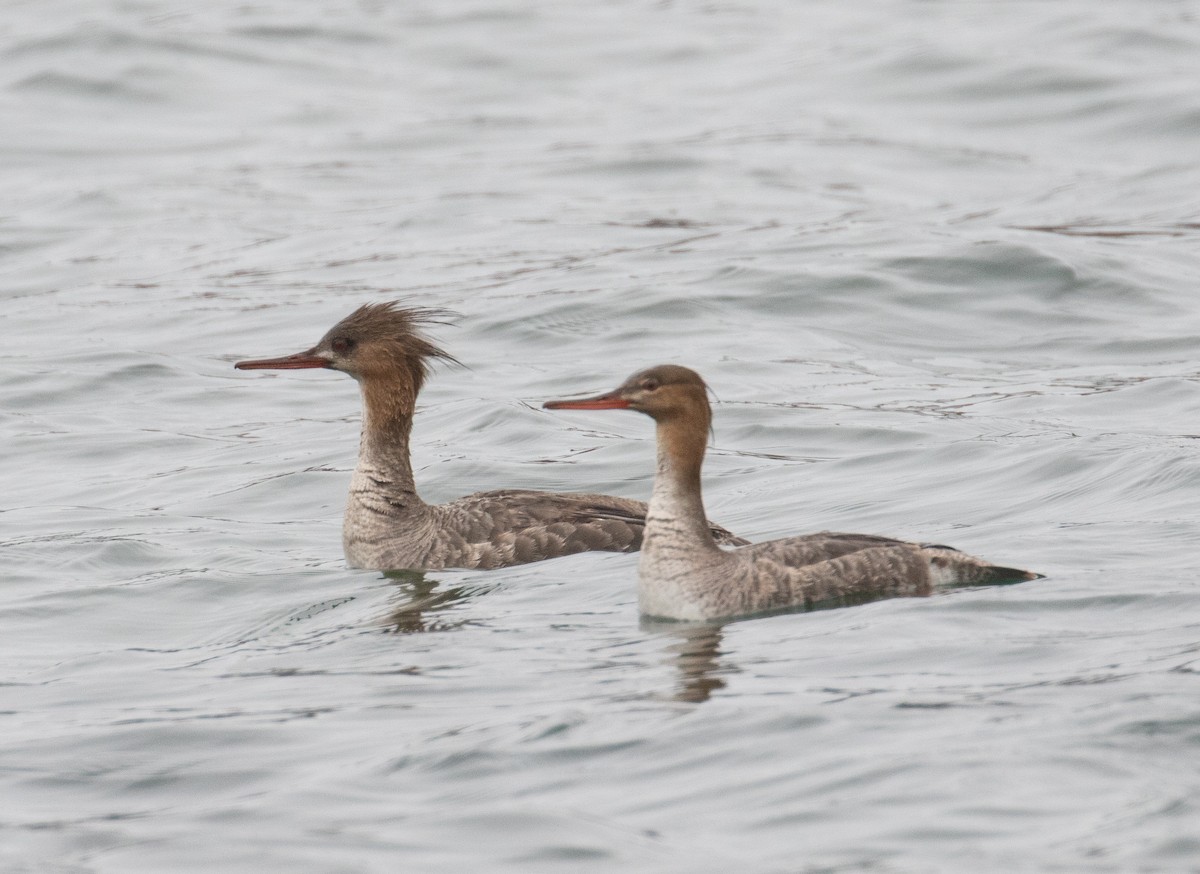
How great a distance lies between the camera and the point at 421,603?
31.7ft

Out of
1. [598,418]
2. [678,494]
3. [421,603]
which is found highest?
[678,494]

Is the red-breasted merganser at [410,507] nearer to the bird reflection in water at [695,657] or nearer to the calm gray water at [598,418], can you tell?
the calm gray water at [598,418]

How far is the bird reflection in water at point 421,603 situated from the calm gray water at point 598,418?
0.15ft

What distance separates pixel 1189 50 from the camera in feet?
88.0

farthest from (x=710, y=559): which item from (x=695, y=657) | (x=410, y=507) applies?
(x=410, y=507)

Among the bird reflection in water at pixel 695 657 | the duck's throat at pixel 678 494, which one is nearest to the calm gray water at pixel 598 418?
the bird reflection in water at pixel 695 657

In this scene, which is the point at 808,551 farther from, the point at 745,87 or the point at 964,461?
the point at 745,87

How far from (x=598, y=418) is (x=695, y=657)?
6474 millimetres

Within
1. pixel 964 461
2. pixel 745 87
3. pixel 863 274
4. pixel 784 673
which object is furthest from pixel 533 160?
pixel 784 673

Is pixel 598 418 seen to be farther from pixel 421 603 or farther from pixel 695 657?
pixel 695 657

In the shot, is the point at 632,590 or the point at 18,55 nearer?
the point at 632,590

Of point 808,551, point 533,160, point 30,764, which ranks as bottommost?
point 30,764

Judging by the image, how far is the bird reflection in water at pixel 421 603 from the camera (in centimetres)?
920

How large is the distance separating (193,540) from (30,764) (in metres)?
3.92
